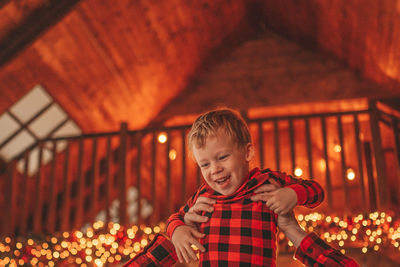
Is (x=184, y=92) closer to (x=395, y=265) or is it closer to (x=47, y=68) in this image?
(x=47, y=68)

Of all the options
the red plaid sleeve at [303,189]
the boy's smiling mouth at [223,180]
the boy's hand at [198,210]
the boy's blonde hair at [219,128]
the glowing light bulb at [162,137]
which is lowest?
the boy's hand at [198,210]

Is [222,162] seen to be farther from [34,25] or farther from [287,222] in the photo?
[34,25]

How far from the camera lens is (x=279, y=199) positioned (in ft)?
3.32

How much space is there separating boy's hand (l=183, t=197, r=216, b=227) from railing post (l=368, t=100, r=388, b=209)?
10.3 feet

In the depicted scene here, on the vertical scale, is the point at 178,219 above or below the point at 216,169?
below

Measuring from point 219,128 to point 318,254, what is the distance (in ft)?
1.23

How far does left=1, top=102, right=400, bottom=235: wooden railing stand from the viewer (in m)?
4.09

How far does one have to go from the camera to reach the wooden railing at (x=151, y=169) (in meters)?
4.09

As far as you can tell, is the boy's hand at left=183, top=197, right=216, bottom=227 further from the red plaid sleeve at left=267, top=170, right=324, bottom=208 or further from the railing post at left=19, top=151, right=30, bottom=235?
the railing post at left=19, top=151, right=30, bottom=235

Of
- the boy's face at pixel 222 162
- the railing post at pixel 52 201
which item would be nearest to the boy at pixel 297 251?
the boy's face at pixel 222 162

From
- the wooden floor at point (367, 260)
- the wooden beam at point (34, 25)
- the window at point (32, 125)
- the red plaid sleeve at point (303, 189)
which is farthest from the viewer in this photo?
the window at point (32, 125)

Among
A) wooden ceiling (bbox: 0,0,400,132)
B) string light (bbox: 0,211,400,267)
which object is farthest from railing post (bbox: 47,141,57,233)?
wooden ceiling (bbox: 0,0,400,132)

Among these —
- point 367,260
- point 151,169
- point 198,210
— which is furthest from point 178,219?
point 151,169

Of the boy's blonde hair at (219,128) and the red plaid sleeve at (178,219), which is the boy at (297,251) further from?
the boy's blonde hair at (219,128)
